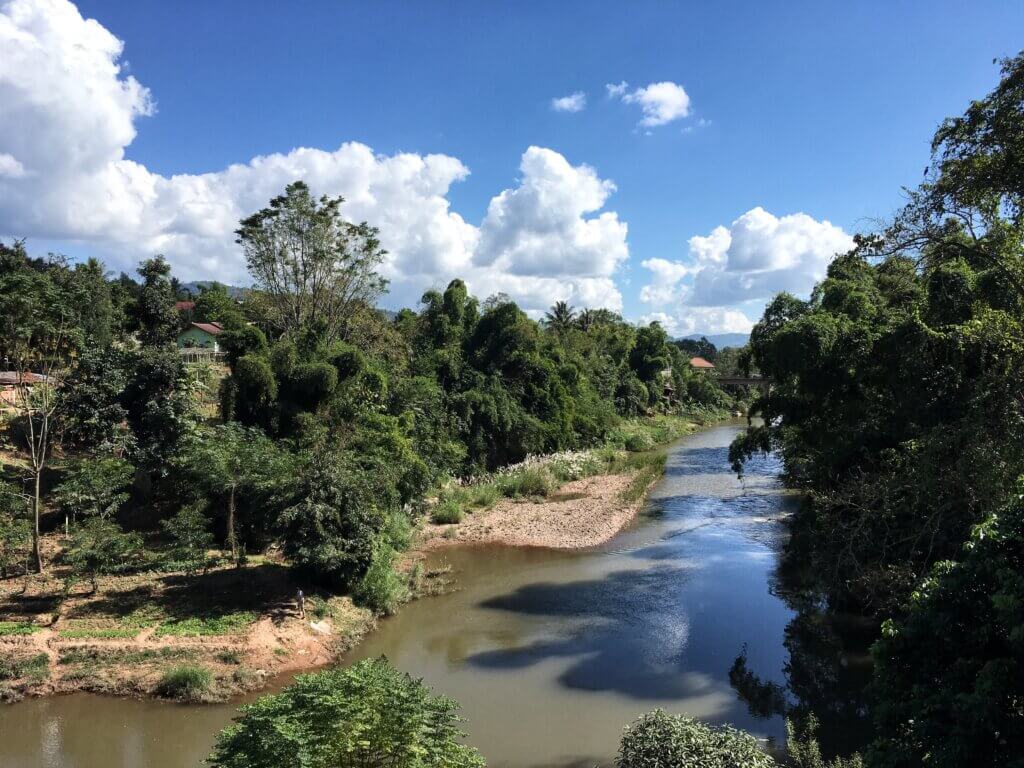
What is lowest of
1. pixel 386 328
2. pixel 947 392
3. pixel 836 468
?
pixel 836 468

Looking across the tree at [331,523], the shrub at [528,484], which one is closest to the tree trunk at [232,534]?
the tree at [331,523]

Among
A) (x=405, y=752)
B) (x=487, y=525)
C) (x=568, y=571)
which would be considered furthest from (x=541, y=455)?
(x=405, y=752)

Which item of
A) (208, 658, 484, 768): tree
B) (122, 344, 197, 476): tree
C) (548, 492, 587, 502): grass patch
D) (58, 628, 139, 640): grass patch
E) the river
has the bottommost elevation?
the river

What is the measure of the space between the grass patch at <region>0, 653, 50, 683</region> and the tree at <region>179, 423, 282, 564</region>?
5534 mm

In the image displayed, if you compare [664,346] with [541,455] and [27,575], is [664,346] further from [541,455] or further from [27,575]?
[27,575]

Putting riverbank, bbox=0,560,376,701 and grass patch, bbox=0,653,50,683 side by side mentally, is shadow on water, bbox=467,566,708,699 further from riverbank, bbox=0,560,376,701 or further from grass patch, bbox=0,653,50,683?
grass patch, bbox=0,653,50,683

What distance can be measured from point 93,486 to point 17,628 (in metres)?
3.97

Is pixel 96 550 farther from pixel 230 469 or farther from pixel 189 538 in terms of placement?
pixel 230 469

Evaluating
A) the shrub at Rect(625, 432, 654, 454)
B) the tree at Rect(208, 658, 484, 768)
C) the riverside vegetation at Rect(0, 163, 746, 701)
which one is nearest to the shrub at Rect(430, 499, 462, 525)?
→ the riverside vegetation at Rect(0, 163, 746, 701)

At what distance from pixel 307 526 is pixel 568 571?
964cm

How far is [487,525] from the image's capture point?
26.1 m

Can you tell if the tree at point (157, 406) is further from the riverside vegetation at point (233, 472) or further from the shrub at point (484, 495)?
the shrub at point (484, 495)

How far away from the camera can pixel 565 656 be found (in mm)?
15031

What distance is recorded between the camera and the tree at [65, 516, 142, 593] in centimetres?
1495
